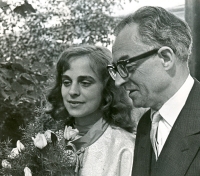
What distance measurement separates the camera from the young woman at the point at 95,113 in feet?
5.90

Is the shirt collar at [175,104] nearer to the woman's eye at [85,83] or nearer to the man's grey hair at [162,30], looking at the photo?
the man's grey hair at [162,30]

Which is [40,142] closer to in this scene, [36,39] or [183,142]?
[183,142]

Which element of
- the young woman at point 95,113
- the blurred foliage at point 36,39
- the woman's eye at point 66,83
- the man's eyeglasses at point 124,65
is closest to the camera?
the man's eyeglasses at point 124,65

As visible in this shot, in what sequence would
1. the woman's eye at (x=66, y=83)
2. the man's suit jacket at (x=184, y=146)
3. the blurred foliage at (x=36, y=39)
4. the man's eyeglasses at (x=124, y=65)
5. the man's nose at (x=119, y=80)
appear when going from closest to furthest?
the man's suit jacket at (x=184, y=146)
the man's eyeglasses at (x=124, y=65)
the man's nose at (x=119, y=80)
the woman's eye at (x=66, y=83)
the blurred foliage at (x=36, y=39)

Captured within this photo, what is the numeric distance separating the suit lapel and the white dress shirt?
0.03m

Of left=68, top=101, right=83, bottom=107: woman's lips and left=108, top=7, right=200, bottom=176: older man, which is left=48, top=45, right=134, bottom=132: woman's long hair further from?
left=108, top=7, right=200, bottom=176: older man

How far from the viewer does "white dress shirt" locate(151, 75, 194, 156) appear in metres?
1.54

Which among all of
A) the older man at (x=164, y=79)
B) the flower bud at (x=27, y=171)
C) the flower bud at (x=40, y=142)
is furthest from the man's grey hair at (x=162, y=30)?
the flower bud at (x=27, y=171)

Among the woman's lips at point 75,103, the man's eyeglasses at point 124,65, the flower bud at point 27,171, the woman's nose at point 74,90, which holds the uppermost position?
the man's eyeglasses at point 124,65

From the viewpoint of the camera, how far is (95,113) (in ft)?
6.37

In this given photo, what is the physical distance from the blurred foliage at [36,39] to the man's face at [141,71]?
0.78 m

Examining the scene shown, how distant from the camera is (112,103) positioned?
202 centimetres

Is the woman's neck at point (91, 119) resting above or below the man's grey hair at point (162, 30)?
below

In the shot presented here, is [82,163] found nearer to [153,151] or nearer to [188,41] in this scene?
[153,151]
